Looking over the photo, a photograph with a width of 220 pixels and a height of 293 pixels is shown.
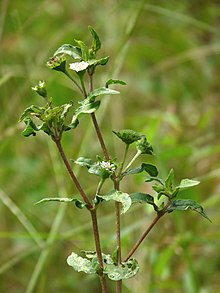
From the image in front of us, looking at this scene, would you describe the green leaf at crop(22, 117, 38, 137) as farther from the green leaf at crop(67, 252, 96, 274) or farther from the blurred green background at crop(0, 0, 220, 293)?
the blurred green background at crop(0, 0, 220, 293)

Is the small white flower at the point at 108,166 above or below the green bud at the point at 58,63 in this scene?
below

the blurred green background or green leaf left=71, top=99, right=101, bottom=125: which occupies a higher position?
the blurred green background

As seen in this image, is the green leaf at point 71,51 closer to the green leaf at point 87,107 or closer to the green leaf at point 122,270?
the green leaf at point 87,107

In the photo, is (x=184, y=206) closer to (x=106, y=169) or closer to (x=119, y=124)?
(x=106, y=169)

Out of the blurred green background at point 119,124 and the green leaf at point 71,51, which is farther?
the blurred green background at point 119,124

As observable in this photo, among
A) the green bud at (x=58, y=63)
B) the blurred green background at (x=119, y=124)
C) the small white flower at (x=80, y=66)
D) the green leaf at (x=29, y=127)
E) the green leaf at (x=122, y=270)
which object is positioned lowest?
the green leaf at (x=122, y=270)

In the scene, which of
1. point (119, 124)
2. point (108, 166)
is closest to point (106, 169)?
point (108, 166)

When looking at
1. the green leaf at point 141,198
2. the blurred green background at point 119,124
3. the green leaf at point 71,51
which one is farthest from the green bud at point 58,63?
the blurred green background at point 119,124

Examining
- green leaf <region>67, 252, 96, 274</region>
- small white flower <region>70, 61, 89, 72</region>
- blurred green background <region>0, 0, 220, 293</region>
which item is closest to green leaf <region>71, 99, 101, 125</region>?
small white flower <region>70, 61, 89, 72</region>

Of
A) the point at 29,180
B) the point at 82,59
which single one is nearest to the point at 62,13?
the point at 29,180
